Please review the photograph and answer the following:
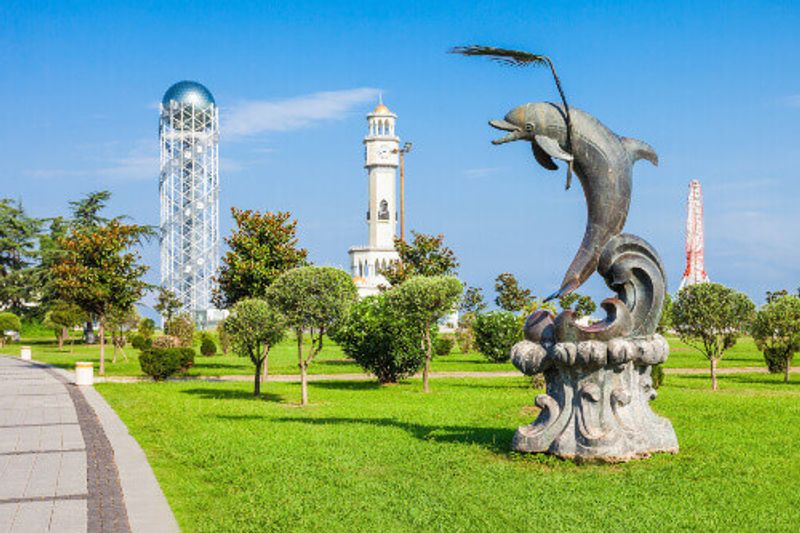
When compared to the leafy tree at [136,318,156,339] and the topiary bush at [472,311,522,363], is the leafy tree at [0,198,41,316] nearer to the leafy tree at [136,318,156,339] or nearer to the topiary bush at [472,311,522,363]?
the leafy tree at [136,318,156,339]

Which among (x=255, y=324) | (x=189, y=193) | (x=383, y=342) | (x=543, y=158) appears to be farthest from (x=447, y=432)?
(x=189, y=193)

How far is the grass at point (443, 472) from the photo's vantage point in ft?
26.4

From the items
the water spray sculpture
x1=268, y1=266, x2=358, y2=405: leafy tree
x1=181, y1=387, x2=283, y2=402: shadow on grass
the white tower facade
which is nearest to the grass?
the water spray sculpture

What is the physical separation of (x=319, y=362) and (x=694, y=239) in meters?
54.0

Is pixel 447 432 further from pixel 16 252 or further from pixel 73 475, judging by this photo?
pixel 16 252

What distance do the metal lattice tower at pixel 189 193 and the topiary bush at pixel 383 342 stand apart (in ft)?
171

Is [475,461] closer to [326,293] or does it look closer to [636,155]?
[636,155]

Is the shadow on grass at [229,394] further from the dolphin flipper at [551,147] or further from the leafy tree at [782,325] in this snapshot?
the leafy tree at [782,325]

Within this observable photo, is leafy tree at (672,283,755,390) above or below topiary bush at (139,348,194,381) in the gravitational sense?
above

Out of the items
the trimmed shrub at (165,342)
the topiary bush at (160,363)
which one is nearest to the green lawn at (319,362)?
the trimmed shrub at (165,342)

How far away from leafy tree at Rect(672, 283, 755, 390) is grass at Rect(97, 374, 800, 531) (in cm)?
468

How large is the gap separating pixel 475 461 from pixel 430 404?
7.33 m

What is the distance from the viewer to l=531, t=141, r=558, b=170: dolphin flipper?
36.4 feet

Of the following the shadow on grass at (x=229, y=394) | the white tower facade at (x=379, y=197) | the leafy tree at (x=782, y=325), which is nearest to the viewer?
the shadow on grass at (x=229, y=394)
